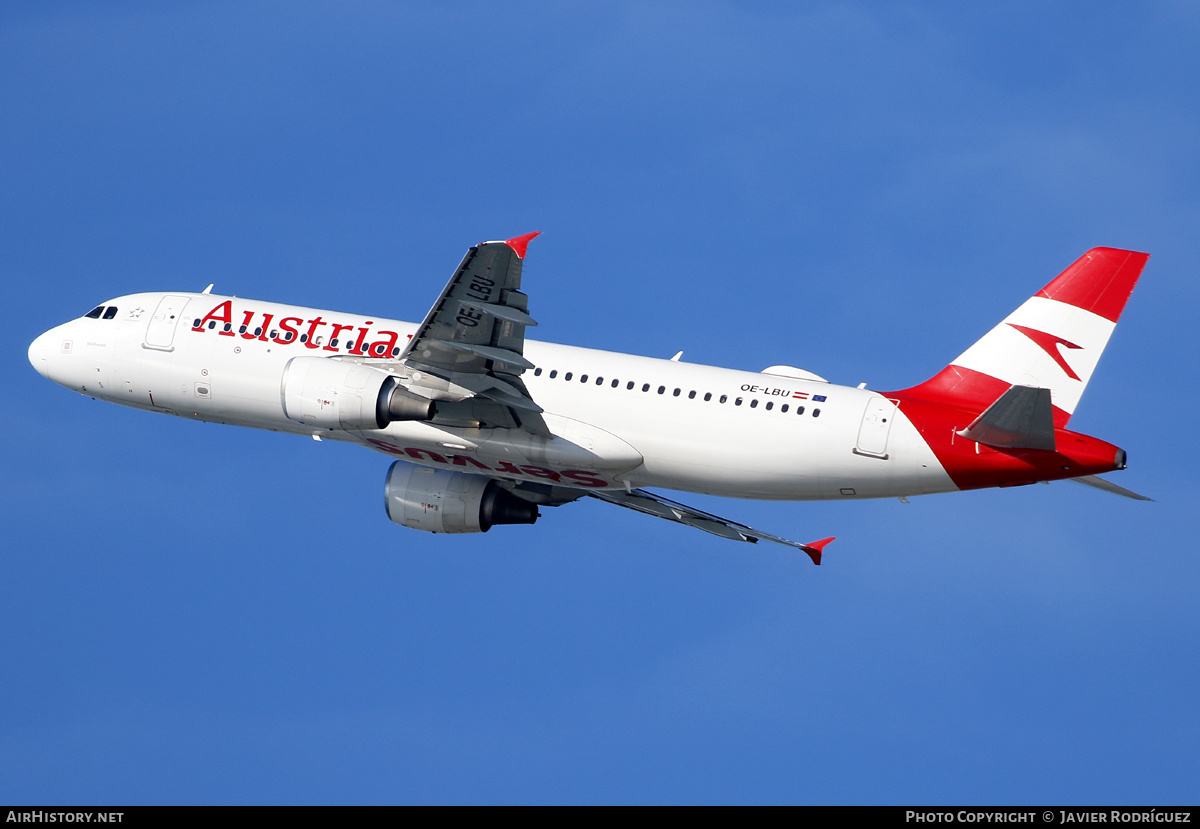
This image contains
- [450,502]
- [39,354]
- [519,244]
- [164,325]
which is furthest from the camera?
[39,354]

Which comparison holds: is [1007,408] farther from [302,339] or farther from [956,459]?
[302,339]

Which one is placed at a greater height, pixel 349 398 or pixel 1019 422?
pixel 349 398

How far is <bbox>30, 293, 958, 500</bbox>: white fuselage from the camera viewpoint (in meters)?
36.4

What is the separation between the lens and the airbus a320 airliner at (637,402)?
3466 centimetres

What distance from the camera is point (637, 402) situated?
124 ft

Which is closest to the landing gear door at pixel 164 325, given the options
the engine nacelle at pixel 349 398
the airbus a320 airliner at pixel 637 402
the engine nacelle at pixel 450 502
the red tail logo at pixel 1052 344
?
the airbus a320 airliner at pixel 637 402

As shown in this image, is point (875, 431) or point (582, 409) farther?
point (582, 409)

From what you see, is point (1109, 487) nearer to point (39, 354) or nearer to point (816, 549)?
point (816, 549)

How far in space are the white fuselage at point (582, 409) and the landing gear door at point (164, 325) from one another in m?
0.05

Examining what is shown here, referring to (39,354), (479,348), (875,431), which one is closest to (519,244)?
(479,348)

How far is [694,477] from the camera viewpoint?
37406mm

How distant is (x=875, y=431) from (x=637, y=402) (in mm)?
6213

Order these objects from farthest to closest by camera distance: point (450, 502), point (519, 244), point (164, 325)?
point (450, 502)
point (164, 325)
point (519, 244)
